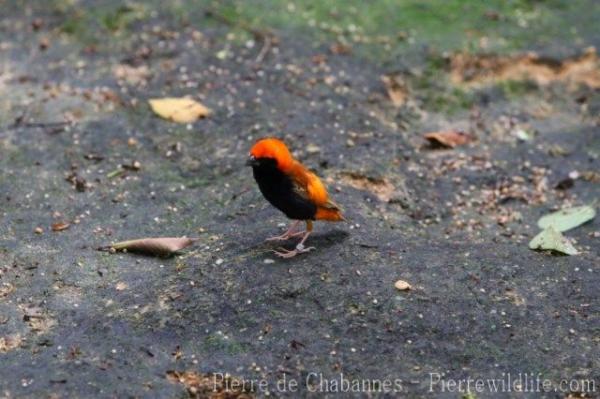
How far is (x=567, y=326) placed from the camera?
450cm

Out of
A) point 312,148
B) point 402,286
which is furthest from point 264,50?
point 402,286

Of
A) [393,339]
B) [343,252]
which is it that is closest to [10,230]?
[343,252]

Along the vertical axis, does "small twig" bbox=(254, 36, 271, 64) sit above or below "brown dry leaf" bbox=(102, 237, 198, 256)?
above

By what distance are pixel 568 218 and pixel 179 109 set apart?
335 cm

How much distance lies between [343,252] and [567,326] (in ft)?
4.57

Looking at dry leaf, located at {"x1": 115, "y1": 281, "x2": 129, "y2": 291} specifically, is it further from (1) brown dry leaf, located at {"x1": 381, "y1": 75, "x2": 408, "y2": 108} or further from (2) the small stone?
(1) brown dry leaf, located at {"x1": 381, "y1": 75, "x2": 408, "y2": 108}

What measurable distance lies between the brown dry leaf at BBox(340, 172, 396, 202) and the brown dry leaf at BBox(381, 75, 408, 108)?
4.68 ft

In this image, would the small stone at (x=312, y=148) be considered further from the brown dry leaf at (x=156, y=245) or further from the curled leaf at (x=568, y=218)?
the curled leaf at (x=568, y=218)

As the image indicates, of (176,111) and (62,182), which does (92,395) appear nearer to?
(62,182)

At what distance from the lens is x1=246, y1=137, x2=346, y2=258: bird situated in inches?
188

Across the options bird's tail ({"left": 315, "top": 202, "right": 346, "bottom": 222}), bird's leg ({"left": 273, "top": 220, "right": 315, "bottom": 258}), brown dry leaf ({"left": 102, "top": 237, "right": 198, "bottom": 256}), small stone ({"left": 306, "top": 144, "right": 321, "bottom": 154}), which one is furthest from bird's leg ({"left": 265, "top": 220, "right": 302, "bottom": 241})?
small stone ({"left": 306, "top": 144, "right": 321, "bottom": 154})

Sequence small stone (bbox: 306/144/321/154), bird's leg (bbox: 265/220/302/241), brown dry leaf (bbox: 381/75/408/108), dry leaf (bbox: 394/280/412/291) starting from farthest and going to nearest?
brown dry leaf (bbox: 381/75/408/108) < small stone (bbox: 306/144/321/154) < bird's leg (bbox: 265/220/302/241) < dry leaf (bbox: 394/280/412/291)

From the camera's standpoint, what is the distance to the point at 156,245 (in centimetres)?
512

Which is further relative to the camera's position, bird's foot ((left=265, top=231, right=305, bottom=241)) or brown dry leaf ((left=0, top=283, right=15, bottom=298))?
bird's foot ((left=265, top=231, right=305, bottom=241))
